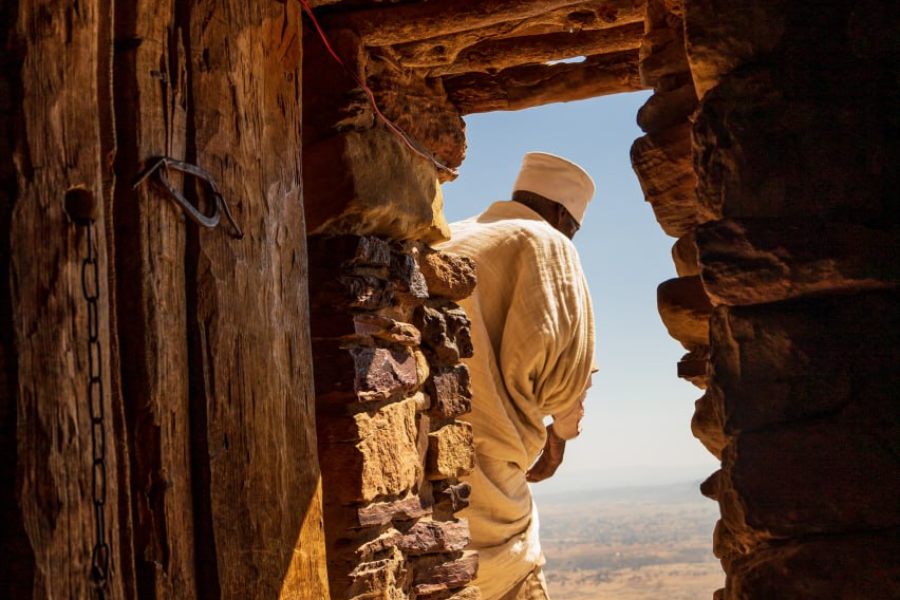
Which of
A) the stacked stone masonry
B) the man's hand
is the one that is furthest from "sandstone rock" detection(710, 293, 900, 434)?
the man's hand

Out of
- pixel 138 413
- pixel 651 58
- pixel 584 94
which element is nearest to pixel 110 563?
pixel 138 413

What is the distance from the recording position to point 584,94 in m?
3.71

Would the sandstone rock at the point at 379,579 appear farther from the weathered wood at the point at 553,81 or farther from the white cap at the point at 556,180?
the white cap at the point at 556,180

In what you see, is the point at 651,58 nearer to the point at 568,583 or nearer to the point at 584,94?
the point at 584,94

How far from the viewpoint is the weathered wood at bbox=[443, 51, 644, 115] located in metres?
3.66

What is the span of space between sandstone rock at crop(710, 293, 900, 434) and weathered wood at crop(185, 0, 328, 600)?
94 centimetres

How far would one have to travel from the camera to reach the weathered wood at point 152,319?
6.05 feet

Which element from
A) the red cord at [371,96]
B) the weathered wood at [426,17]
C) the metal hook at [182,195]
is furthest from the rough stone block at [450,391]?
the metal hook at [182,195]

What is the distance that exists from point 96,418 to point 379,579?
4.02ft

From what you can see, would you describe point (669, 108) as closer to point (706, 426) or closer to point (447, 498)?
point (706, 426)

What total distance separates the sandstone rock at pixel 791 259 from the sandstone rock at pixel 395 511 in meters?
1.20

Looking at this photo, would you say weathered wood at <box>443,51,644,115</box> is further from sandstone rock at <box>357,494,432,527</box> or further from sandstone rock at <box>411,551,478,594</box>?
sandstone rock at <box>411,551,478,594</box>

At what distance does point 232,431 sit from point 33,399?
522mm

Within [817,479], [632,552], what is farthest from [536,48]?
[632,552]
